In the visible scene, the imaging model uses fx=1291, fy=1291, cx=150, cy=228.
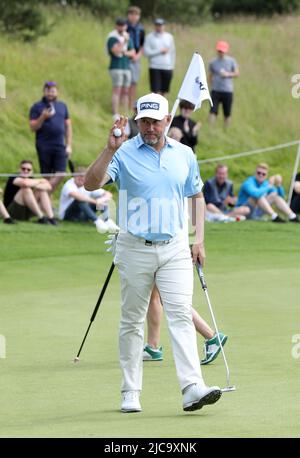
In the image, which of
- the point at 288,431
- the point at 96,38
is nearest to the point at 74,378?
the point at 288,431

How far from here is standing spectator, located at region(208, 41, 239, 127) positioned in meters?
27.8

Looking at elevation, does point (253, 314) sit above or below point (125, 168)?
below

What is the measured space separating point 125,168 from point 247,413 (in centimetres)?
183

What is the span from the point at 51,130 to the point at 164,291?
518 inches

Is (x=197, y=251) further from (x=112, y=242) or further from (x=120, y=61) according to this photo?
(x=120, y=61)

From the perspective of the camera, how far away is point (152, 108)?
8.55 m

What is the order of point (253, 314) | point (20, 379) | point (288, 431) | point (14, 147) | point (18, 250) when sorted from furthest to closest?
point (14, 147) → point (18, 250) → point (253, 314) → point (20, 379) → point (288, 431)

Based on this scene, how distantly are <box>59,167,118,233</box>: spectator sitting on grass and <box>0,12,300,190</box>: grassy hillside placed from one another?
3.70 meters

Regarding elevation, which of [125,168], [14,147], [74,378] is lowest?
[14,147]

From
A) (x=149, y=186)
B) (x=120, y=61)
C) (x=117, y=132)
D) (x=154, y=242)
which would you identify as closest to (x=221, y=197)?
(x=120, y=61)

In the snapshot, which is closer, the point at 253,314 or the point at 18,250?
the point at 253,314

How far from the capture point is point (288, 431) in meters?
7.78

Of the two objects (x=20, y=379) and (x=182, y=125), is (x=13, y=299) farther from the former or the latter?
(x=182, y=125)

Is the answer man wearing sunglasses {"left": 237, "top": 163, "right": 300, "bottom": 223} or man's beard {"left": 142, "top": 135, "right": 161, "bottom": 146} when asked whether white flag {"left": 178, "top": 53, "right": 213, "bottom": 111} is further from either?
man wearing sunglasses {"left": 237, "top": 163, "right": 300, "bottom": 223}
